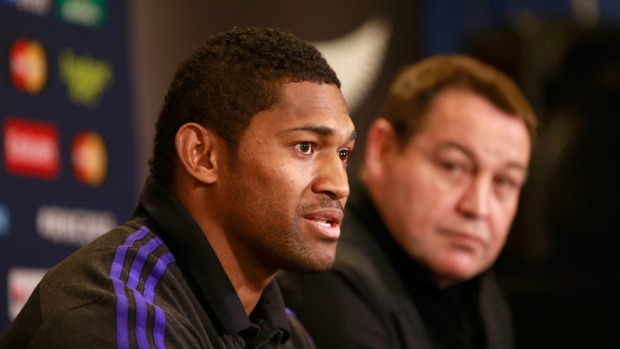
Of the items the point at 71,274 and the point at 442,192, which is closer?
the point at 71,274

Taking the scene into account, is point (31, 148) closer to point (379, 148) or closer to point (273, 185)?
point (379, 148)

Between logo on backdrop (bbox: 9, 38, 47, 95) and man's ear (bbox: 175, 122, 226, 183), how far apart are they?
1.02 m

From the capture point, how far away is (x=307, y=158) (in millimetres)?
1312

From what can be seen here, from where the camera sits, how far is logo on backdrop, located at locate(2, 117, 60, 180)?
217 centimetres

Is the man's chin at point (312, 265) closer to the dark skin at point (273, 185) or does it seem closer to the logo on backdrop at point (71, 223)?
the dark skin at point (273, 185)

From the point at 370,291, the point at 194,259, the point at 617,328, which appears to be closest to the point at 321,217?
the point at 194,259

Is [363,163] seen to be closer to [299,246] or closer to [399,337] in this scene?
[399,337]

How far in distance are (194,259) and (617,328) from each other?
205 centimetres

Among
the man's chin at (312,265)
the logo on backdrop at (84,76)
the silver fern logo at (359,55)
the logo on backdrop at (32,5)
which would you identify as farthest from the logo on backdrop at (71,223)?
the man's chin at (312,265)

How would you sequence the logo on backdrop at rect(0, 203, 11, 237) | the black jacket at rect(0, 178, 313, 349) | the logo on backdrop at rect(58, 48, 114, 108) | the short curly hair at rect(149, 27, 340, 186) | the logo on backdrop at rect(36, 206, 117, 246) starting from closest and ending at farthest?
1. the black jacket at rect(0, 178, 313, 349)
2. the short curly hair at rect(149, 27, 340, 186)
3. the logo on backdrop at rect(0, 203, 11, 237)
4. the logo on backdrop at rect(36, 206, 117, 246)
5. the logo on backdrop at rect(58, 48, 114, 108)

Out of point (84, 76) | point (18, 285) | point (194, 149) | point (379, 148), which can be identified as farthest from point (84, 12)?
point (194, 149)

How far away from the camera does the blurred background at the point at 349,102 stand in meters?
2.24

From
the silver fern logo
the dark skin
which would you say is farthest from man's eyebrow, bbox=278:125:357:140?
the silver fern logo

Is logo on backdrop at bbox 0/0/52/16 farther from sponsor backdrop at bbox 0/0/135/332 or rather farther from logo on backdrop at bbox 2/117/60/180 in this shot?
logo on backdrop at bbox 2/117/60/180
